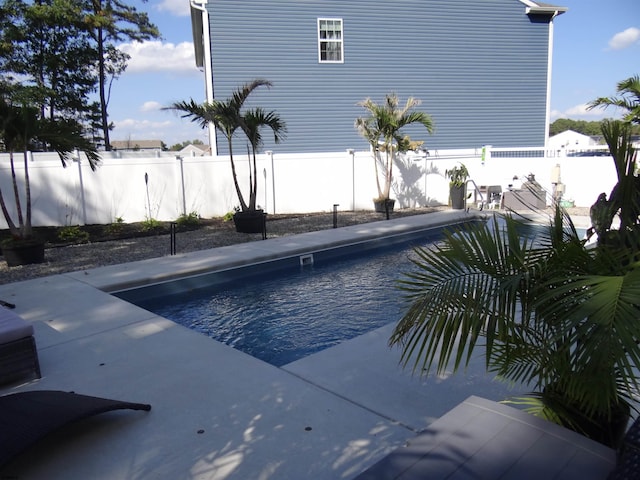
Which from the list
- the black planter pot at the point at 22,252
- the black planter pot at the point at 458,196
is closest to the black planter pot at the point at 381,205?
the black planter pot at the point at 458,196

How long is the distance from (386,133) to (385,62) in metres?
4.17

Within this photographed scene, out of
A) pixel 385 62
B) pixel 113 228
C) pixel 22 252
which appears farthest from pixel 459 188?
pixel 22 252

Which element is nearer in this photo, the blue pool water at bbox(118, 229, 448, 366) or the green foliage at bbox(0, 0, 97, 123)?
the blue pool water at bbox(118, 229, 448, 366)

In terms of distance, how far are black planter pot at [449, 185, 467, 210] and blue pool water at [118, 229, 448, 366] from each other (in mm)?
5764

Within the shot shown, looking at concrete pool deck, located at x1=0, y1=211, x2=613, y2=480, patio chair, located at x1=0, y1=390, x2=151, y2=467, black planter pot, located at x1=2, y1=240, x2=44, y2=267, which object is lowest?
concrete pool deck, located at x1=0, y1=211, x2=613, y2=480

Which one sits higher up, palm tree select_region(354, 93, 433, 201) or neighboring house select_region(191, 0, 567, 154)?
neighboring house select_region(191, 0, 567, 154)

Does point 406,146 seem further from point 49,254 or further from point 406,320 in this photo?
point 406,320

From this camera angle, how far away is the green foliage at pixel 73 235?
9.23 meters

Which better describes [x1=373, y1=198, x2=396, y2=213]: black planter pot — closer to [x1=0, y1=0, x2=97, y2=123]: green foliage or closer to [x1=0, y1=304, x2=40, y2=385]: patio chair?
[x1=0, y1=304, x2=40, y2=385]: patio chair

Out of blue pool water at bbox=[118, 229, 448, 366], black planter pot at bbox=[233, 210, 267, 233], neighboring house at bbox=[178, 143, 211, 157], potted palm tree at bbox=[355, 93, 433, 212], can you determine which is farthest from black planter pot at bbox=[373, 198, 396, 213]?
neighboring house at bbox=[178, 143, 211, 157]

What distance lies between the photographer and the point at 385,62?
15.5 metres

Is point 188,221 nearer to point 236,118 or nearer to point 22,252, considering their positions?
point 236,118

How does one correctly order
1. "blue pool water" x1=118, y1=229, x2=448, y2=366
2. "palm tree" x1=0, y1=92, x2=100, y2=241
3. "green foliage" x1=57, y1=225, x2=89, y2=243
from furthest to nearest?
1. "green foliage" x1=57, y1=225, x2=89, y2=243
2. "palm tree" x1=0, y1=92, x2=100, y2=241
3. "blue pool water" x1=118, y1=229, x2=448, y2=366

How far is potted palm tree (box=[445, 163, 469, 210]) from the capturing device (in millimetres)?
13453
